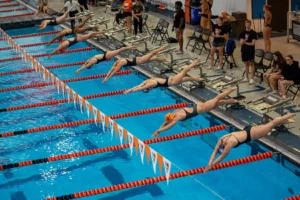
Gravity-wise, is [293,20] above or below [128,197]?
above

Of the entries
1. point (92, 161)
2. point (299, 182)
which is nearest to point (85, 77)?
point (92, 161)

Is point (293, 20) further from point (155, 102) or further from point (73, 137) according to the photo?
point (73, 137)

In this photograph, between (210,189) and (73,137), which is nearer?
(210,189)

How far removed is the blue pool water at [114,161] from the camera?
922 centimetres

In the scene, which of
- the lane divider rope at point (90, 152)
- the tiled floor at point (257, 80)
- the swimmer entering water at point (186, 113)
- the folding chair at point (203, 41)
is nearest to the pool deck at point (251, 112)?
the tiled floor at point (257, 80)

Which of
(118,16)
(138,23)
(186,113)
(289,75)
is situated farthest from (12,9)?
(186,113)

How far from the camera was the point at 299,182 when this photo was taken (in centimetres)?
916

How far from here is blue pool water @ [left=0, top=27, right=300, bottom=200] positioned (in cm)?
922

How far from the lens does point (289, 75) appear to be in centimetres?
1101

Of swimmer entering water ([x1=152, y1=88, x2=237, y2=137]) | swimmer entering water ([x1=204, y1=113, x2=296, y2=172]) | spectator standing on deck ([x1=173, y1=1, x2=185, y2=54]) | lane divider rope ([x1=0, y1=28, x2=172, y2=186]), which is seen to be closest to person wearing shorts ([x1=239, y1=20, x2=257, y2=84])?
swimmer entering water ([x1=152, y1=88, x2=237, y2=137])

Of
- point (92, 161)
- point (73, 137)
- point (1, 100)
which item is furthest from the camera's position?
point (1, 100)

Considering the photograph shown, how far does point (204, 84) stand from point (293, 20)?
4.17 meters

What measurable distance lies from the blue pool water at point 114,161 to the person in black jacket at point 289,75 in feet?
4.48

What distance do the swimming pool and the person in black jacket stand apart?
15833 mm
